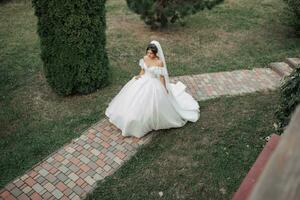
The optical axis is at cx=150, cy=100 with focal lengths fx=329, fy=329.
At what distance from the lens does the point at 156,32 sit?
12609 mm

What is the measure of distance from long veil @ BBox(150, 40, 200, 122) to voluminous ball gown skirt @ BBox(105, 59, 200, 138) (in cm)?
2

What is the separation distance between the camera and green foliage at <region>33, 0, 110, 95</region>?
7.55 m

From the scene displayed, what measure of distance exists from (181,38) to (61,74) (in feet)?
17.8

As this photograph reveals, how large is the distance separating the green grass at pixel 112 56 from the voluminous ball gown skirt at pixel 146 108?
0.92m

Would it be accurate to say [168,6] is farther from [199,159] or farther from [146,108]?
[199,159]

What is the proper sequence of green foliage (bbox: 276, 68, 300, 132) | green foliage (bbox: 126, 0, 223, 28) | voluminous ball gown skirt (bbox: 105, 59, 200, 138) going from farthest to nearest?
green foliage (bbox: 126, 0, 223, 28), voluminous ball gown skirt (bbox: 105, 59, 200, 138), green foliage (bbox: 276, 68, 300, 132)

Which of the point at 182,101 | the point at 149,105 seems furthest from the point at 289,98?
the point at 149,105

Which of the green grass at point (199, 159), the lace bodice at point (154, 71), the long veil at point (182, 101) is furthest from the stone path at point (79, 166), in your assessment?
the lace bodice at point (154, 71)

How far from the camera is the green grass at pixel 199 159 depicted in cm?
568

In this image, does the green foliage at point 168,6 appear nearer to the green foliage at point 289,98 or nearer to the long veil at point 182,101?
the long veil at point 182,101

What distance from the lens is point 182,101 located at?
→ 768 cm

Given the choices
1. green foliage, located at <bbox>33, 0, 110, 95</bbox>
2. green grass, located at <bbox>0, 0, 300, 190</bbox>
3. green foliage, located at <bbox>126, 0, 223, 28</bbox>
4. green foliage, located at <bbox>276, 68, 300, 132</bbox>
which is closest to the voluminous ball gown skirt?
green grass, located at <bbox>0, 0, 300, 190</bbox>

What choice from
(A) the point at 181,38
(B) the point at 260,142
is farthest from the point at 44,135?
(A) the point at 181,38

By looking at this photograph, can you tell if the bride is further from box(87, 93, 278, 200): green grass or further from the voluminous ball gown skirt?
box(87, 93, 278, 200): green grass
